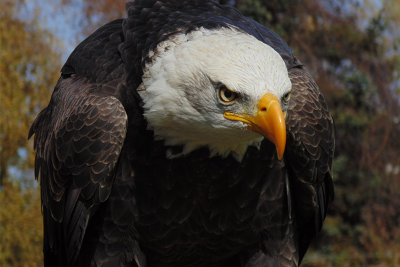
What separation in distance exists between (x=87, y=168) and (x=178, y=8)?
1.43m

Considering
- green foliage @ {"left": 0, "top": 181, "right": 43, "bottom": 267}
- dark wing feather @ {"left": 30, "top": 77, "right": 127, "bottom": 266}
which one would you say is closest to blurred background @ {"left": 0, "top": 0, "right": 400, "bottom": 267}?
green foliage @ {"left": 0, "top": 181, "right": 43, "bottom": 267}

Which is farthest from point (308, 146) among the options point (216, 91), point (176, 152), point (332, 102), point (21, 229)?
point (332, 102)

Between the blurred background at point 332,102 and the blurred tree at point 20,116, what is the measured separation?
0.9 inches

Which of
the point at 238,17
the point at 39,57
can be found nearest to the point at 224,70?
the point at 238,17

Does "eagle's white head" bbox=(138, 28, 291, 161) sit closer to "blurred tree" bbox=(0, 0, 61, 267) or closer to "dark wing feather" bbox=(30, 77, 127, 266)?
"dark wing feather" bbox=(30, 77, 127, 266)

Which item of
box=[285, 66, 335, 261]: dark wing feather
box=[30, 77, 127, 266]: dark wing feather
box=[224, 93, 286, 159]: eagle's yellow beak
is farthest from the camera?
box=[285, 66, 335, 261]: dark wing feather

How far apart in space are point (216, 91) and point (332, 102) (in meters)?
12.4

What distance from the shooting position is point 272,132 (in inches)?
120

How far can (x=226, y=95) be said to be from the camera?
→ 3211mm

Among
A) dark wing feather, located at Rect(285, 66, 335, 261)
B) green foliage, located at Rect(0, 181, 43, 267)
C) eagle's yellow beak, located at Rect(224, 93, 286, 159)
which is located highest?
eagle's yellow beak, located at Rect(224, 93, 286, 159)

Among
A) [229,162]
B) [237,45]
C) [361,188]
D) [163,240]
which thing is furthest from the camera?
[361,188]

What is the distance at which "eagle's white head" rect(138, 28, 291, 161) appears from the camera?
3.11 meters

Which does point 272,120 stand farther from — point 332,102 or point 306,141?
point 332,102

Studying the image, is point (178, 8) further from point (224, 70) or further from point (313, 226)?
point (313, 226)
